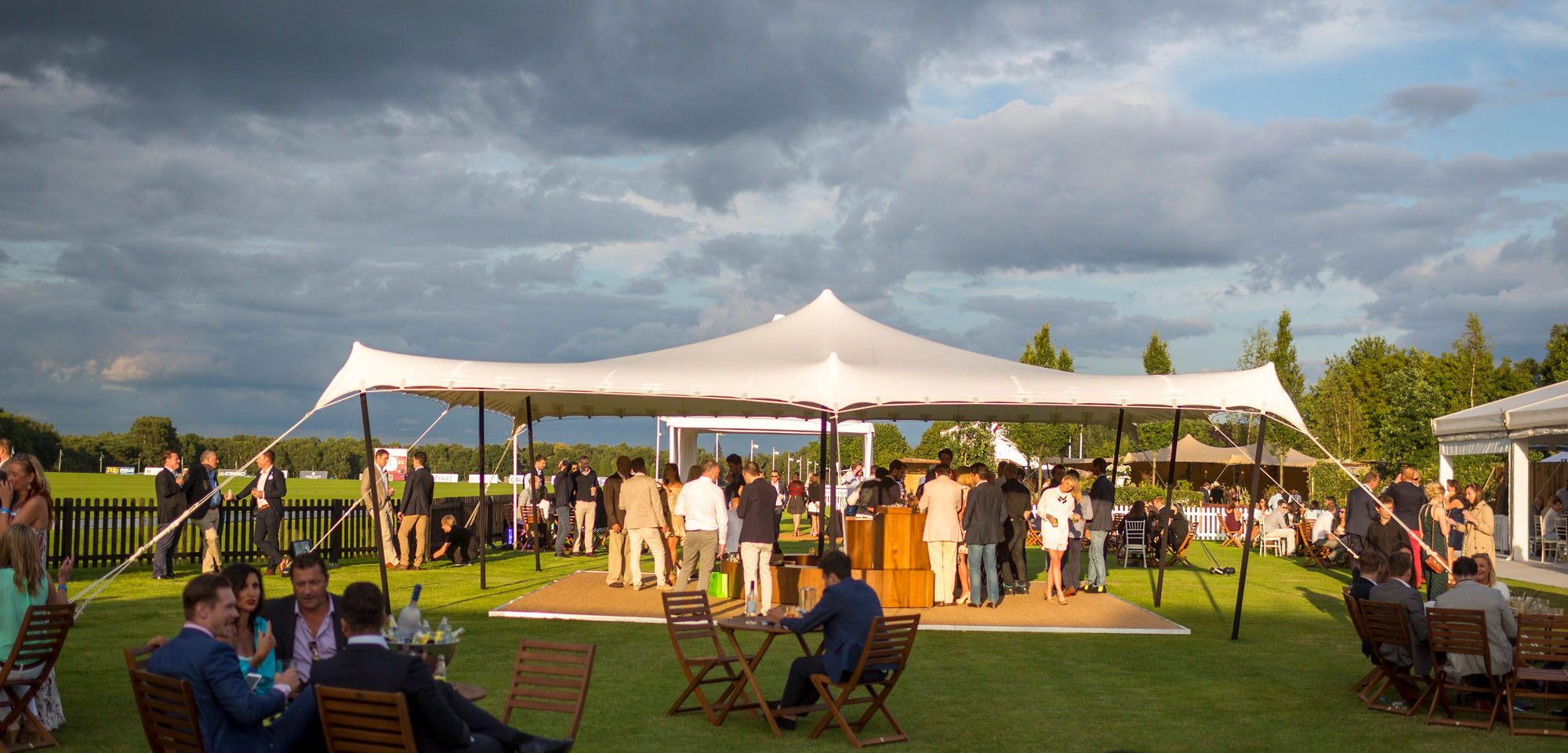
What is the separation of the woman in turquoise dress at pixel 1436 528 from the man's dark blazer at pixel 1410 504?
0.30 ft

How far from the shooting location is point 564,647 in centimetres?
500

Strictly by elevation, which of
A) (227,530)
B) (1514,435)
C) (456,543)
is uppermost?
(1514,435)

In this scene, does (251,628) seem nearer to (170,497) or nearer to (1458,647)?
(1458,647)

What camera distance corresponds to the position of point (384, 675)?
377cm

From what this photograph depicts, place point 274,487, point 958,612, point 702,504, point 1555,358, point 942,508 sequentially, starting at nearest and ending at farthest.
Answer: point 702,504 < point 942,508 < point 958,612 < point 274,487 < point 1555,358

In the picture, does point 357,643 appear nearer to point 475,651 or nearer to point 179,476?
point 475,651

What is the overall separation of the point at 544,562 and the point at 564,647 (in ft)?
43.9

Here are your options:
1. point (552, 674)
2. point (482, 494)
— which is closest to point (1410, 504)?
point (482, 494)

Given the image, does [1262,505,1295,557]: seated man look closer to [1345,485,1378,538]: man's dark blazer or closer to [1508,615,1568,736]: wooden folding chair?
[1345,485,1378,538]: man's dark blazer

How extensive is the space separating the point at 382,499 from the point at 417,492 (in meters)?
0.78

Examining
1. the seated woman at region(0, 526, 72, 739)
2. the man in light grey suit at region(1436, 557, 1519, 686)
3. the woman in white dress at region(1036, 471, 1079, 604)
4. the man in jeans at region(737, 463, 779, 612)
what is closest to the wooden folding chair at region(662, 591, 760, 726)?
the seated woman at region(0, 526, 72, 739)

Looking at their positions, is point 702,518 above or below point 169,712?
above

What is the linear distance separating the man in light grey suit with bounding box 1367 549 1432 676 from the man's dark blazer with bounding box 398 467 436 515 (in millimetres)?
11822

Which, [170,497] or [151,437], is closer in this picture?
[170,497]
